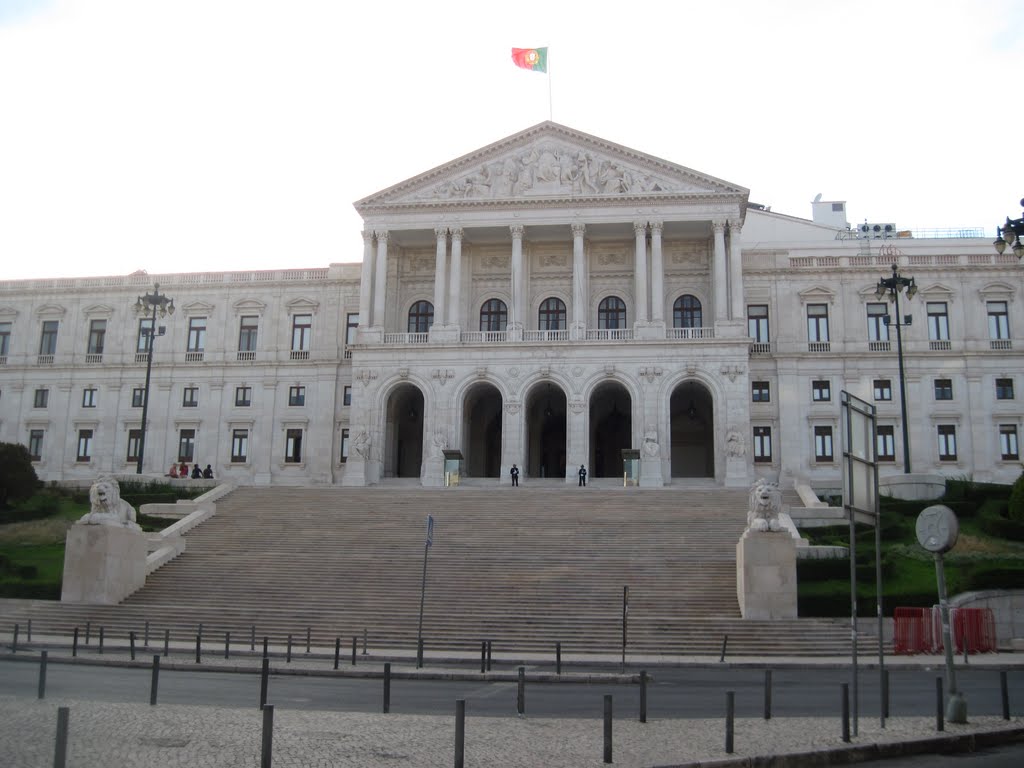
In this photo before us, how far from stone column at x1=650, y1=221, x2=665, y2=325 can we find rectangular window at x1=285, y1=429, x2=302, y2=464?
79.0 ft

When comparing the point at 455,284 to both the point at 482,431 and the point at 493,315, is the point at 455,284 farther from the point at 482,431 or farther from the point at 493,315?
the point at 482,431

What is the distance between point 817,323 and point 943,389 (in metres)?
8.41

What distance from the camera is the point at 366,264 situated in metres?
64.6

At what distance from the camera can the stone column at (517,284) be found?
62531mm

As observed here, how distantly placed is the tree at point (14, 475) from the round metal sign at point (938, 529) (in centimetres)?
4453

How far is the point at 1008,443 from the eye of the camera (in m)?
61.9

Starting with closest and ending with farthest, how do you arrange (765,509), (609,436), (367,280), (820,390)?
(765,509) < (820,390) < (367,280) < (609,436)

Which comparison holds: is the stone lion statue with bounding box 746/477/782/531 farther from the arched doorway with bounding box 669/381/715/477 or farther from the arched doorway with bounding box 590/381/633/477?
the arched doorway with bounding box 590/381/633/477

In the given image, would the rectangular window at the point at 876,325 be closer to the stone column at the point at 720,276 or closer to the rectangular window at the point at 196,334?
the stone column at the point at 720,276

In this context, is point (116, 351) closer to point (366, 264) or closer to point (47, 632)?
point (366, 264)

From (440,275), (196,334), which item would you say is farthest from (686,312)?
(196,334)

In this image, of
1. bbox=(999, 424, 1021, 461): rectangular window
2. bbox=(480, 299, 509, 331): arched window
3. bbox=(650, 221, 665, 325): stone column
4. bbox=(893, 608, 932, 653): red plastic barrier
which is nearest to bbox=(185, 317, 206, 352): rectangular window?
bbox=(480, 299, 509, 331): arched window

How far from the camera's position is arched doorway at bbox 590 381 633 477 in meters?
68.0

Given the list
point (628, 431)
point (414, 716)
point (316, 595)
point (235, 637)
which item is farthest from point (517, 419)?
point (414, 716)
